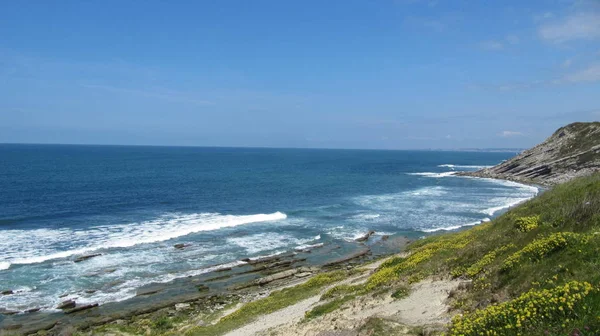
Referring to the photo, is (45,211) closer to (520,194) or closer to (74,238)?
(74,238)

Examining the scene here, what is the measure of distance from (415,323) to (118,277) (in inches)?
1205

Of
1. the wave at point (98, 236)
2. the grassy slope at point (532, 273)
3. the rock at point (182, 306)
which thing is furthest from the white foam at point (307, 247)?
the grassy slope at point (532, 273)

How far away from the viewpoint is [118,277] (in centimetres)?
3525

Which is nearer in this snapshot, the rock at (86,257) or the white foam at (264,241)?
the rock at (86,257)

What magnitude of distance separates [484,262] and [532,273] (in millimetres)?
4029

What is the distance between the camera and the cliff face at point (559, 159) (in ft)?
Answer: 315

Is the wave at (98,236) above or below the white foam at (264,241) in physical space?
above

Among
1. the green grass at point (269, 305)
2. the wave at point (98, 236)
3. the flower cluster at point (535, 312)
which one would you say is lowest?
the wave at point (98, 236)

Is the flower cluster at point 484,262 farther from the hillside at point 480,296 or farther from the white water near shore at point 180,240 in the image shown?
the white water near shore at point 180,240

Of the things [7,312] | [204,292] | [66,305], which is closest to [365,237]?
[204,292]

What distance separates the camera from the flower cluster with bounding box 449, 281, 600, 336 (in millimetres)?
7910

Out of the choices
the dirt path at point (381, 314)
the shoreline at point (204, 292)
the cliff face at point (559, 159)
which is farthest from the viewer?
the cliff face at point (559, 159)

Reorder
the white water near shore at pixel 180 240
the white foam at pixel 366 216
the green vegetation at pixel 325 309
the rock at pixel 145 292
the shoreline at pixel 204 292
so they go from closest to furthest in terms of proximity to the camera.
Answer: the green vegetation at pixel 325 309 → the shoreline at pixel 204 292 → the rock at pixel 145 292 → the white water near shore at pixel 180 240 → the white foam at pixel 366 216

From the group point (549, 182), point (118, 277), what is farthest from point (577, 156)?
point (118, 277)
